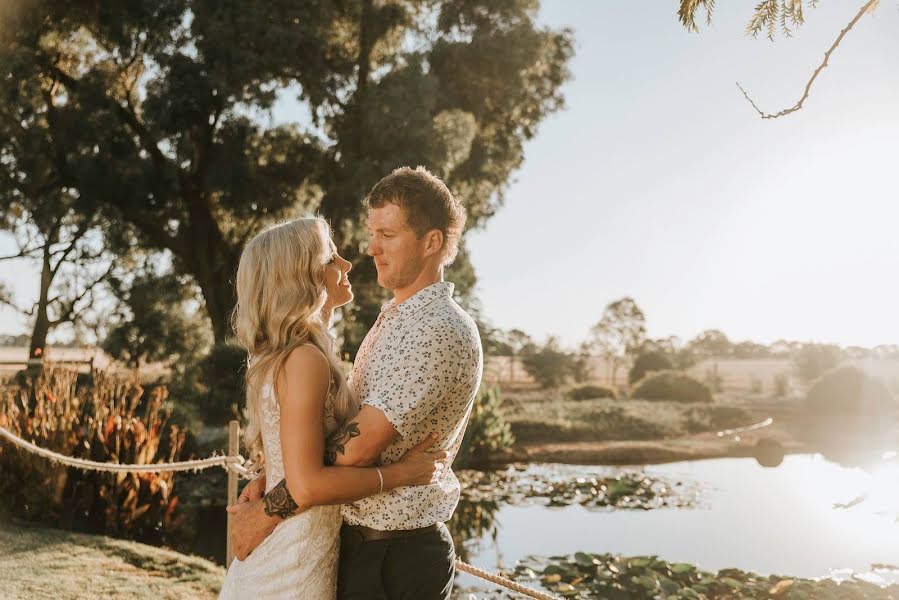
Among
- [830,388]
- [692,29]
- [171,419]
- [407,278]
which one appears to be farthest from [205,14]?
[830,388]

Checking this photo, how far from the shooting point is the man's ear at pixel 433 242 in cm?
220

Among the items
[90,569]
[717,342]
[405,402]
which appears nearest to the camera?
[405,402]

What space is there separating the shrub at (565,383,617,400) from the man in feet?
77.3

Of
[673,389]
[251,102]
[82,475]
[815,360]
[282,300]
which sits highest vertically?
[251,102]

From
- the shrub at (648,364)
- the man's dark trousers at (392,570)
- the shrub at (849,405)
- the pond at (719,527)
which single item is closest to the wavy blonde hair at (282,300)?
the man's dark trousers at (392,570)

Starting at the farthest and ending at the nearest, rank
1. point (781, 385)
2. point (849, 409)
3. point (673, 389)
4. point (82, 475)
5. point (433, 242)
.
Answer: point (781, 385), point (673, 389), point (849, 409), point (82, 475), point (433, 242)

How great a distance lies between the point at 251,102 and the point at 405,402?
15.4 metres

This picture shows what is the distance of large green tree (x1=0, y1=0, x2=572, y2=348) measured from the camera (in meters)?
15.7

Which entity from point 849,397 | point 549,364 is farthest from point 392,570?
point 549,364

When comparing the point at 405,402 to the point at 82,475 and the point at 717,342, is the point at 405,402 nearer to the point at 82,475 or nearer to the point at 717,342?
the point at 82,475

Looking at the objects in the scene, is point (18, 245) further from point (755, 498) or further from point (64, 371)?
point (755, 498)

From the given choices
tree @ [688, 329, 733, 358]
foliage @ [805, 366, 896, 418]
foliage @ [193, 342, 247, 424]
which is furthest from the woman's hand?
tree @ [688, 329, 733, 358]

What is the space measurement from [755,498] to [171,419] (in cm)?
882

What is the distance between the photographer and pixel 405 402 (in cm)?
198
